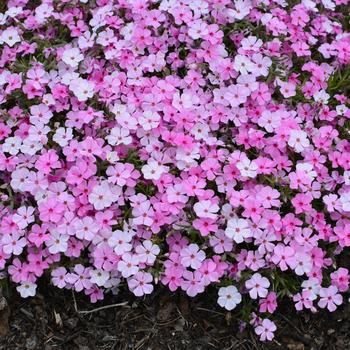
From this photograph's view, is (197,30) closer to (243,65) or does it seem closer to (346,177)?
(243,65)

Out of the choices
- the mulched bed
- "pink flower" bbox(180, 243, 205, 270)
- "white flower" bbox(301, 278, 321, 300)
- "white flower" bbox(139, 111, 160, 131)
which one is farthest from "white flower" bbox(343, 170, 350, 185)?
"white flower" bbox(139, 111, 160, 131)

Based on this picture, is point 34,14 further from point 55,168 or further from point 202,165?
point 202,165

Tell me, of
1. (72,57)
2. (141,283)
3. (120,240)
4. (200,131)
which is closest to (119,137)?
(200,131)

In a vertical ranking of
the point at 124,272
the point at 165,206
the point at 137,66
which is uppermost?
the point at 137,66

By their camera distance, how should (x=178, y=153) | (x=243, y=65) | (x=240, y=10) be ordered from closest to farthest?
1. (x=178, y=153)
2. (x=243, y=65)
3. (x=240, y=10)

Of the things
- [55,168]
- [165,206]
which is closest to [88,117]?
[55,168]

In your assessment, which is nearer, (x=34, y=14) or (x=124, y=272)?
(x=124, y=272)

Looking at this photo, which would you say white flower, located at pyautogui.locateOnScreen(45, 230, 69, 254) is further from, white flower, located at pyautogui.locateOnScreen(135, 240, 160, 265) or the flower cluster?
white flower, located at pyautogui.locateOnScreen(135, 240, 160, 265)
